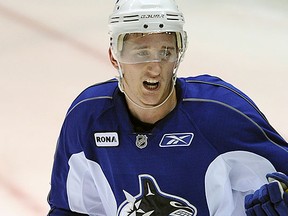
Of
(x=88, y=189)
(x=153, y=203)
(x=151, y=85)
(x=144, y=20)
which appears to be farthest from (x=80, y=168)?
(x=144, y=20)

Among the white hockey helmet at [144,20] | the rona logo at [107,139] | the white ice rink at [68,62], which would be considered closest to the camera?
the white hockey helmet at [144,20]

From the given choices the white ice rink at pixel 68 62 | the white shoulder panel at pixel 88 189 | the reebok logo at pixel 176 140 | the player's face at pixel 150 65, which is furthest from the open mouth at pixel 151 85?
the white ice rink at pixel 68 62

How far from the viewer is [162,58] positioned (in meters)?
1.69

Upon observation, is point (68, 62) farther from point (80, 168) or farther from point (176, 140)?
point (176, 140)

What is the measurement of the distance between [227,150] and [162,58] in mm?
257

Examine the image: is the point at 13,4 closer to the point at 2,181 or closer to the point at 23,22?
the point at 23,22

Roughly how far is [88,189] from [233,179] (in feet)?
1.34

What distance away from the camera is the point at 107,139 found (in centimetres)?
180

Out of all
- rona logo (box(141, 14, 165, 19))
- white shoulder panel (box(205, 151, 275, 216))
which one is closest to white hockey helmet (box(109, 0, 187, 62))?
rona logo (box(141, 14, 165, 19))

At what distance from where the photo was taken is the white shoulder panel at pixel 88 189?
1874 millimetres

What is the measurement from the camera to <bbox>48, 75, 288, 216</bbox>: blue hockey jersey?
1.68 m

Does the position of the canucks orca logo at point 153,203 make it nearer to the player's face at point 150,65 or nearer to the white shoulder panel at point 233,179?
the white shoulder panel at point 233,179

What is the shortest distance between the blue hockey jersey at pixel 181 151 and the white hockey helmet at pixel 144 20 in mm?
136

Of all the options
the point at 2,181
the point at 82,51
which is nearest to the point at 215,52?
the point at 82,51
